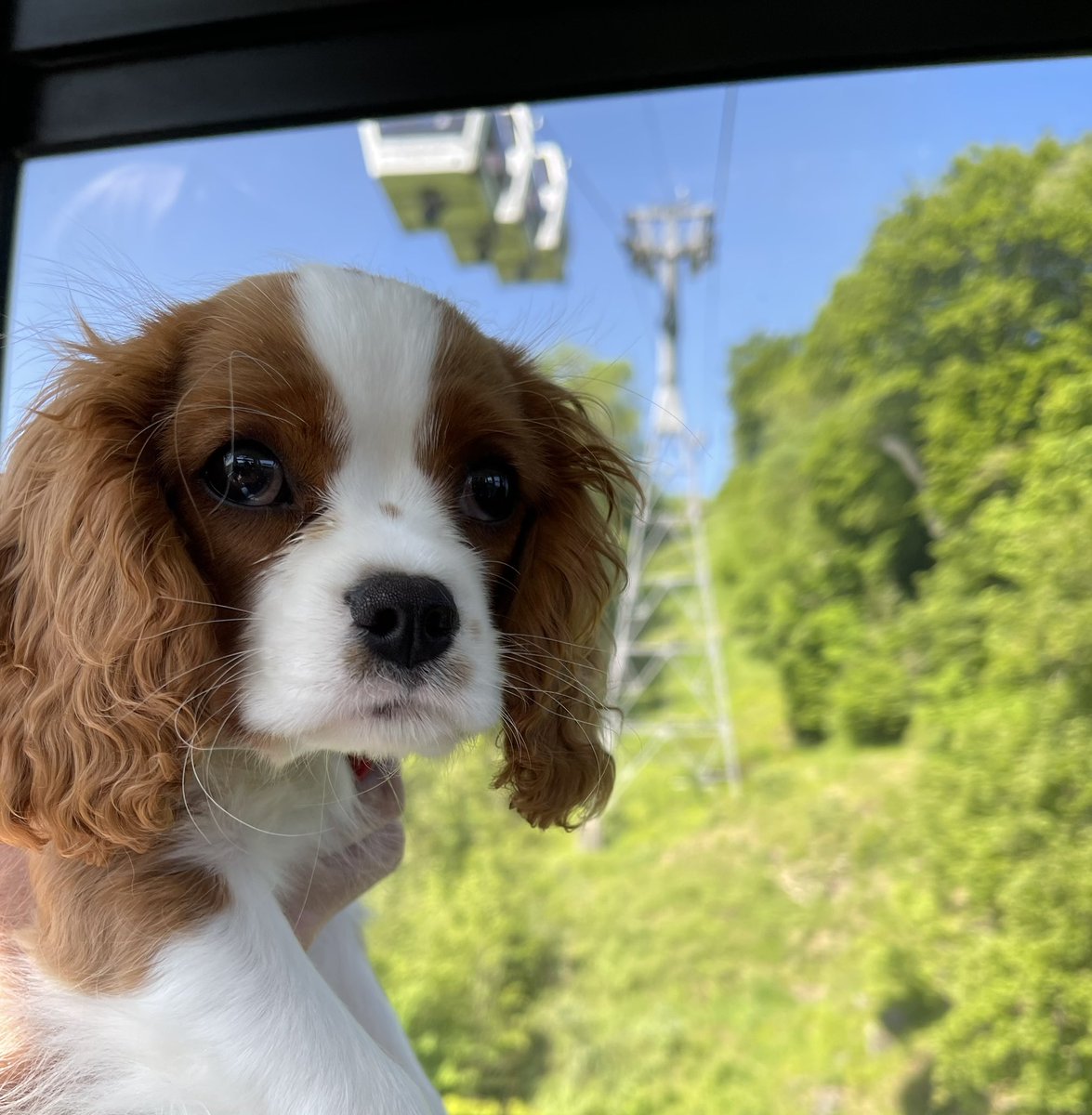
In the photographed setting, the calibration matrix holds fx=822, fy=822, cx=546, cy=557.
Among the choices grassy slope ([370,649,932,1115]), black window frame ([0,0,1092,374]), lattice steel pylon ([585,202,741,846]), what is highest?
black window frame ([0,0,1092,374])

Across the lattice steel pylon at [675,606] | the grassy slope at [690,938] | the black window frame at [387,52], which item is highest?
the black window frame at [387,52]

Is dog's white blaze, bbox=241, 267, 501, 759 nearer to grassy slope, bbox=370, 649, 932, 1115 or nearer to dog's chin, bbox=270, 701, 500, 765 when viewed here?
dog's chin, bbox=270, 701, 500, 765

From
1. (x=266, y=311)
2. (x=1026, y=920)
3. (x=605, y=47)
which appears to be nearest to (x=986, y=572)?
(x=1026, y=920)

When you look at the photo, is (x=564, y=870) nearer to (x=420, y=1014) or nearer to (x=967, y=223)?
(x=420, y=1014)

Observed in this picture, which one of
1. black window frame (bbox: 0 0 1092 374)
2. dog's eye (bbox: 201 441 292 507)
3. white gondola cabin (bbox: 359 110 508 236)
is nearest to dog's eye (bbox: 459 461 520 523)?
dog's eye (bbox: 201 441 292 507)

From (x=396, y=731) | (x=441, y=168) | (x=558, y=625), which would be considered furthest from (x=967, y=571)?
(x=396, y=731)

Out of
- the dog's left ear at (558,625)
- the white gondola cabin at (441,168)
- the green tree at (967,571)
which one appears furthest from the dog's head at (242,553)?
the green tree at (967,571)

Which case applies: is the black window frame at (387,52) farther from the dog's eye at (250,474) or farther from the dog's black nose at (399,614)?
the dog's black nose at (399,614)

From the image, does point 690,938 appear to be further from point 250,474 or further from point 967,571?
point 250,474
